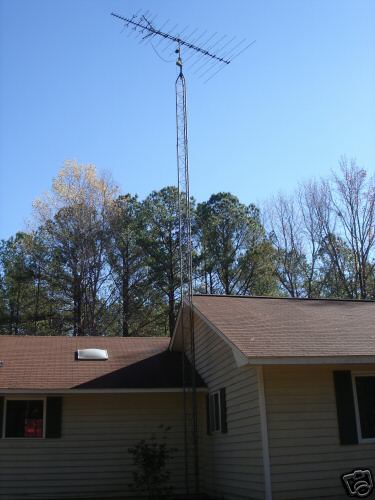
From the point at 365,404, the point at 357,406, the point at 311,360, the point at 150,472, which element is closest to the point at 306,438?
the point at 357,406

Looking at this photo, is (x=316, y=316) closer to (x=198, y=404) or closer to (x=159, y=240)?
(x=198, y=404)

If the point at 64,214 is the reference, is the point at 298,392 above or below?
below

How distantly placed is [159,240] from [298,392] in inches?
774

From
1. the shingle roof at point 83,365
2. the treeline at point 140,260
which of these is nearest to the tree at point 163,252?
the treeline at point 140,260

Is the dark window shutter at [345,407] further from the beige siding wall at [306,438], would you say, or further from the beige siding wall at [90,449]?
the beige siding wall at [90,449]

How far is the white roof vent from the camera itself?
1405 cm

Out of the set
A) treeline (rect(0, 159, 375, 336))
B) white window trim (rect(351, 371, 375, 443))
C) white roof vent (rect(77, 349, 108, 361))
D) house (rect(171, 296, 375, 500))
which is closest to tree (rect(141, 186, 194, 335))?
treeline (rect(0, 159, 375, 336))

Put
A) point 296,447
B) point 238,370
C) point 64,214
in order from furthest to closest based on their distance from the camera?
point 64,214 < point 238,370 < point 296,447

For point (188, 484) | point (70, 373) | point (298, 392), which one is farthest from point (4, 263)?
point (298, 392)

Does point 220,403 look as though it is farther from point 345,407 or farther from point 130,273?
point 130,273

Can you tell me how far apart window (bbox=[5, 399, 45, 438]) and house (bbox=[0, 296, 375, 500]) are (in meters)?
0.02

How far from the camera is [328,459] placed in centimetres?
960

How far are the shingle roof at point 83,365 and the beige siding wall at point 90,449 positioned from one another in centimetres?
49

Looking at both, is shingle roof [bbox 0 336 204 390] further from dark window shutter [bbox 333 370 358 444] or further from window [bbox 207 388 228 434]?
dark window shutter [bbox 333 370 358 444]
